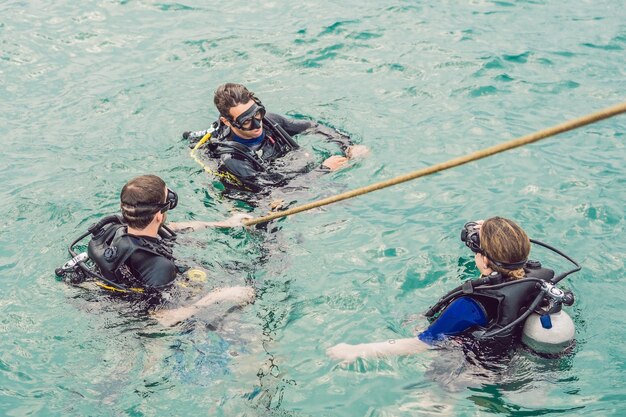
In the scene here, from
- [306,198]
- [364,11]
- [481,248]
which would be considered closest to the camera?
[481,248]

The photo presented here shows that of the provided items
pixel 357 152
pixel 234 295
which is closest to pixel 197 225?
pixel 234 295

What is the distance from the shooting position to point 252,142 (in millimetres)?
7449

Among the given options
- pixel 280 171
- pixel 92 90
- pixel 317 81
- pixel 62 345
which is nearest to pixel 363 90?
pixel 317 81

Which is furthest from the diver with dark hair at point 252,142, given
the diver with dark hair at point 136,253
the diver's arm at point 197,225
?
the diver with dark hair at point 136,253

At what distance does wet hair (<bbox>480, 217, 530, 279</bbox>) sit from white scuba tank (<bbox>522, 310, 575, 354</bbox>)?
13.0 inches

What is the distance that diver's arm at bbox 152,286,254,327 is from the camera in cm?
543

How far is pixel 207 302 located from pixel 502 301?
2.35m

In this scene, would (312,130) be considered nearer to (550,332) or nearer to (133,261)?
(133,261)

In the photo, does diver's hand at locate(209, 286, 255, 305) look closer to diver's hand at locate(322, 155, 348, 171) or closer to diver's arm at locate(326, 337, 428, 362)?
diver's arm at locate(326, 337, 428, 362)

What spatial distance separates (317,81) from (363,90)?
0.71 metres

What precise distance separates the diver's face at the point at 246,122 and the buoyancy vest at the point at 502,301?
320cm

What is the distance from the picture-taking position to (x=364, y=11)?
11.7 m

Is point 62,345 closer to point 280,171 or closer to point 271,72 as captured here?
point 280,171

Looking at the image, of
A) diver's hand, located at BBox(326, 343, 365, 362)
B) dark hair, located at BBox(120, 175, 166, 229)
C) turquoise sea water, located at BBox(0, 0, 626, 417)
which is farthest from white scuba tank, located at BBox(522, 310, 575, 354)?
dark hair, located at BBox(120, 175, 166, 229)
